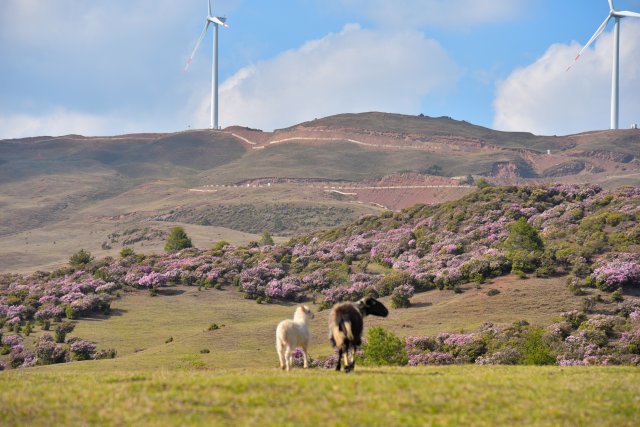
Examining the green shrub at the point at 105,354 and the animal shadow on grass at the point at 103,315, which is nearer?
the green shrub at the point at 105,354

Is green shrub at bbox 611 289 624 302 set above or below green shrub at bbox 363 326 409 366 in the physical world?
above

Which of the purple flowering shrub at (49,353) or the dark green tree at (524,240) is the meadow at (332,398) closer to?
the purple flowering shrub at (49,353)

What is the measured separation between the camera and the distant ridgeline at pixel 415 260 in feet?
190

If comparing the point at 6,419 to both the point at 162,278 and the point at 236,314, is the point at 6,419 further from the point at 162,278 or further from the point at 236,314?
the point at 162,278

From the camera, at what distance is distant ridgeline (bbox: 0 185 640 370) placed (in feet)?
190

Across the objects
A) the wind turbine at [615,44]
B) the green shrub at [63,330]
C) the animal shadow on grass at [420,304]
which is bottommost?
the green shrub at [63,330]

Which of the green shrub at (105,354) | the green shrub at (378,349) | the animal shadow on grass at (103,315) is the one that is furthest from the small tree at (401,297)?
the green shrub at (378,349)

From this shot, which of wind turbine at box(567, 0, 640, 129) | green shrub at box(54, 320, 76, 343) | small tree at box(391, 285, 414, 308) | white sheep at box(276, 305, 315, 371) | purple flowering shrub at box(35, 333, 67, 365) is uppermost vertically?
wind turbine at box(567, 0, 640, 129)

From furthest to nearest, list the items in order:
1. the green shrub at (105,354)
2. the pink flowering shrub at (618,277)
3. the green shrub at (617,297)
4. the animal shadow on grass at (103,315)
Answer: the animal shadow on grass at (103,315) → the pink flowering shrub at (618,277) → the green shrub at (617,297) → the green shrub at (105,354)

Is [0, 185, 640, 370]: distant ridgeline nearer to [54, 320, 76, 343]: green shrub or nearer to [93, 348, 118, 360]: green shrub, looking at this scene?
[54, 320, 76, 343]: green shrub

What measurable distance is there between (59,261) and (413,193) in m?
90.8

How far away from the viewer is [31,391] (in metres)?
16.0

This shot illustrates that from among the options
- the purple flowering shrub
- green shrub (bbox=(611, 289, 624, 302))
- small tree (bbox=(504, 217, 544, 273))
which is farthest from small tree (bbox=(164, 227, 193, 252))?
green shrub (bbox=(611, 289, 624, 302))

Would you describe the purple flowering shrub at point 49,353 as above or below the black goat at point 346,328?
below
